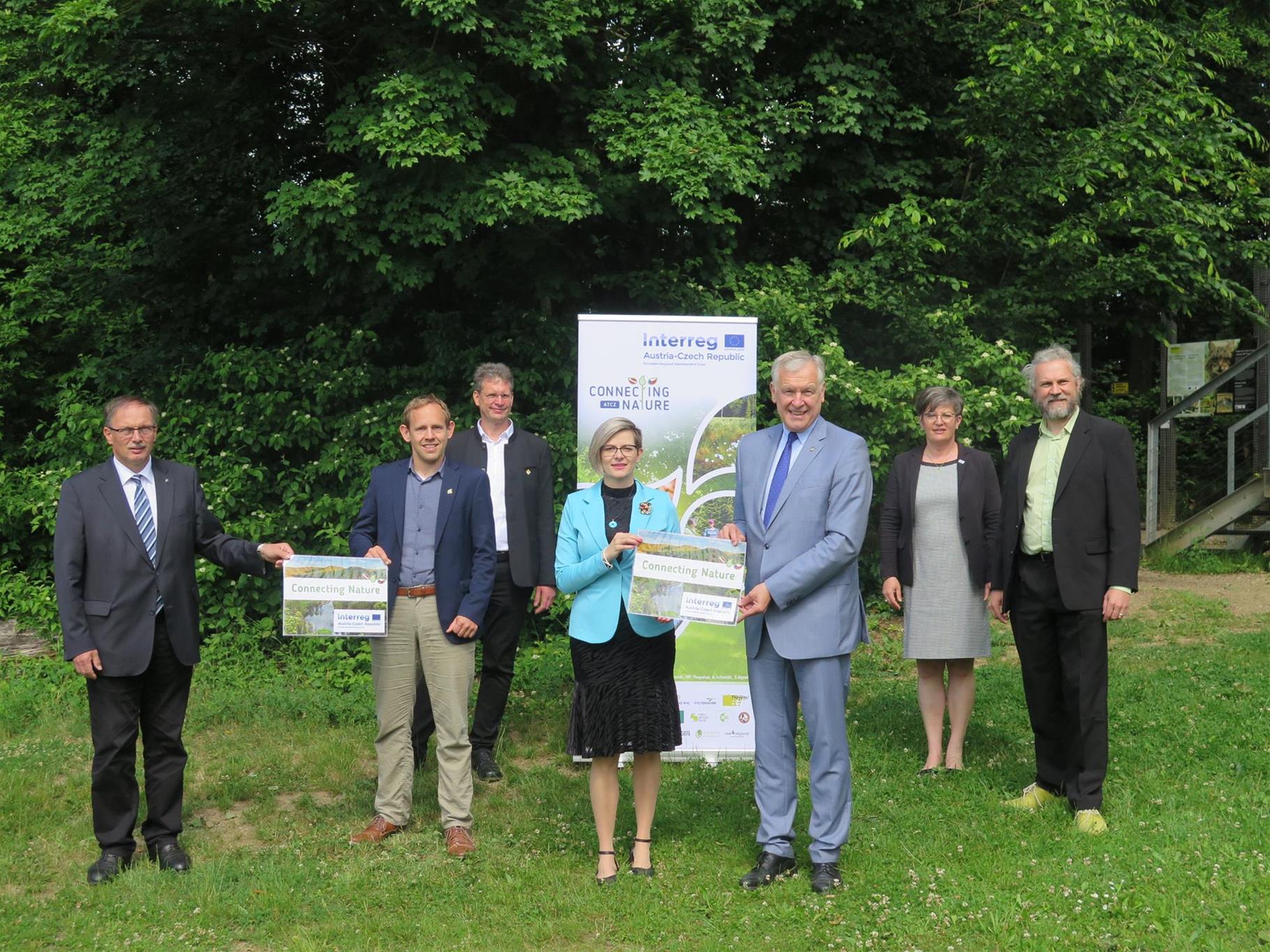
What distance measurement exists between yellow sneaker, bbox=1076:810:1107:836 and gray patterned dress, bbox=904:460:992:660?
1.04 m

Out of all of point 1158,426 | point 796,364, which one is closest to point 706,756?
point 796,364

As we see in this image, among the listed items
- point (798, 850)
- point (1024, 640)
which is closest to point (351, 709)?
point (798, 850)

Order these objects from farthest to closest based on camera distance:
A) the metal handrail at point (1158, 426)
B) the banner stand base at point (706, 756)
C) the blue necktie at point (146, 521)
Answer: the metal handrail at point (1158, 426) < the banner stand base at point (706, 756) < the blue necktie at point (146, 521)

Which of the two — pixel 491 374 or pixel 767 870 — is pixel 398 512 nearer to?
pixel 491 374

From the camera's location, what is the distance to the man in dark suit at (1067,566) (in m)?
5.41

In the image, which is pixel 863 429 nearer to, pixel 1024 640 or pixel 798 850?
pixel 1024 640

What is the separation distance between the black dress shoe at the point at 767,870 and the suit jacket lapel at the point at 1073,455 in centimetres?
210

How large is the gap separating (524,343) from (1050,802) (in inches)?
256

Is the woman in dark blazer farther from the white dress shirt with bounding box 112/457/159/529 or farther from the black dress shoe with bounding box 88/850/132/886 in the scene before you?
the black dress shoe with bounding box 88/850/132/886

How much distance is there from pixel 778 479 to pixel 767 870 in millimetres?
1639

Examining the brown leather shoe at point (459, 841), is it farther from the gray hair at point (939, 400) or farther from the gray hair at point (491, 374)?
the gray hair at point (939, 400)

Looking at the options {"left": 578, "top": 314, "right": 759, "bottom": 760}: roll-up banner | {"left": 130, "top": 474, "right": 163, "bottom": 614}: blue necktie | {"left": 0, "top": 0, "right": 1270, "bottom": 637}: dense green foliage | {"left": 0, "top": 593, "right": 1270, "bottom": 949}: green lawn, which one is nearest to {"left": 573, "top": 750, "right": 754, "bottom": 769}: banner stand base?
{"left": 578, "top": 314, "right": 759, "bottom": 760}: roll-up banner

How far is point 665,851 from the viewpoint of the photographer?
5379mm

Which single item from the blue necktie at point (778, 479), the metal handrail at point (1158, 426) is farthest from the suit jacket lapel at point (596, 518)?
the metal handrail at point (1158, 426)
